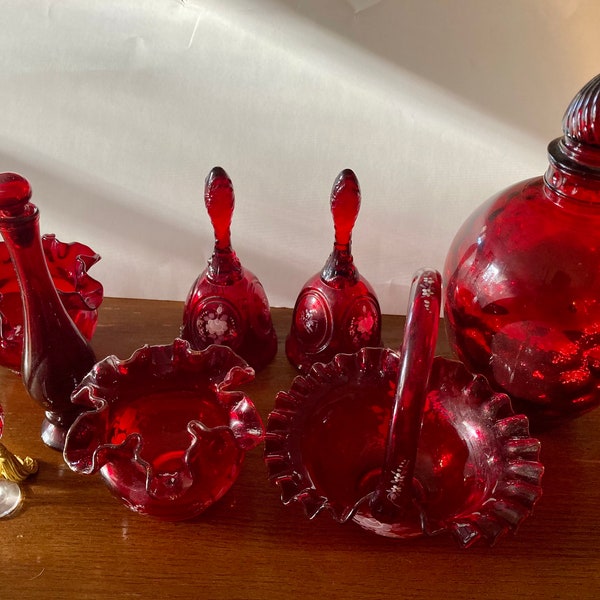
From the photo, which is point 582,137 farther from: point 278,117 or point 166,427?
point 278,117

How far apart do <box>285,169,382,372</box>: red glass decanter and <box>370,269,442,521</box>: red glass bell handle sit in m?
0.12

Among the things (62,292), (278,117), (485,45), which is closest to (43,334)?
(62,292)

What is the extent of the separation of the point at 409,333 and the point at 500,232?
0.12 meters

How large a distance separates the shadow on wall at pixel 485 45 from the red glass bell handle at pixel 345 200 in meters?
0.41

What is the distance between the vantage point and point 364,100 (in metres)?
0.82

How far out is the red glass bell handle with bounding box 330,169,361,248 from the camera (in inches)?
18.2

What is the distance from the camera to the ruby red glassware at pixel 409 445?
37 cm

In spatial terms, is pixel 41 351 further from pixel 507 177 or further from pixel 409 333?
pixel 507 177

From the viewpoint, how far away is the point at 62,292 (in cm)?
49

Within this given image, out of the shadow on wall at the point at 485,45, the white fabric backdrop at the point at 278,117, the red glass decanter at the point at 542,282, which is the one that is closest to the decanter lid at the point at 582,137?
the red glass decanter at the point at 542,282

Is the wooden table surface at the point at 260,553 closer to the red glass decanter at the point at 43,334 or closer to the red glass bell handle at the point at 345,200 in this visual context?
the red glass decanter at the point at 43,334

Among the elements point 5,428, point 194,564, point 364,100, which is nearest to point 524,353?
point 194,564

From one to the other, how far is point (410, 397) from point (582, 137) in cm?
16

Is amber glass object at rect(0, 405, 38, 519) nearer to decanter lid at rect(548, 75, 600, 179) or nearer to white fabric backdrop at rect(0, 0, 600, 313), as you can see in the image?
white fabric backdrop at rect(0, 0, 600, 313)
